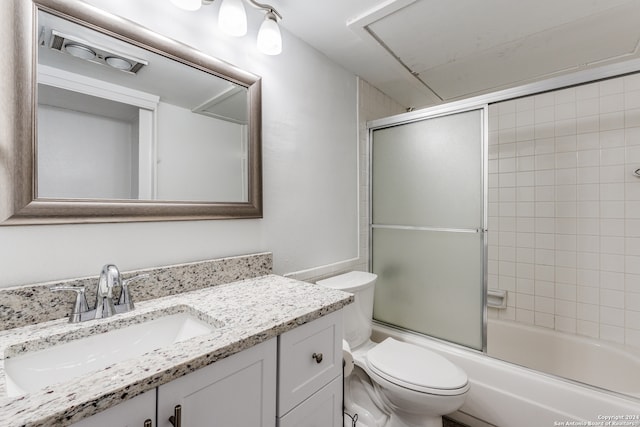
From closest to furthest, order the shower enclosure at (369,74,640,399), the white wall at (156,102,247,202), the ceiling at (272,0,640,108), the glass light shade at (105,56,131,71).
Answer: the glass light shade at (105,56,131,71), the white wall at (156,102,247,202), the ceiling at (272,0,640,108), the shower enclosure at (369,74,640,399)

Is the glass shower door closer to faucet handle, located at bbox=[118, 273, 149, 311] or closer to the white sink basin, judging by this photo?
the white sink basin

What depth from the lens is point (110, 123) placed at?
939mm

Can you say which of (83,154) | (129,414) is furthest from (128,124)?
(129,414)

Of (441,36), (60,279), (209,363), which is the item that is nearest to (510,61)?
(441,36)

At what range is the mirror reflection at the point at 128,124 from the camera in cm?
84

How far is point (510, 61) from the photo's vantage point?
185cm

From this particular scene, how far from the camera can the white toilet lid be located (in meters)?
1.23

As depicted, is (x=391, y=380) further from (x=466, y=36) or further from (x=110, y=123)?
(x=466, y=36)

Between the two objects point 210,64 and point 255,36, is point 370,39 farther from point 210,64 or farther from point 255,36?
point 210,64

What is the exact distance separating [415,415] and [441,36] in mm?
1966

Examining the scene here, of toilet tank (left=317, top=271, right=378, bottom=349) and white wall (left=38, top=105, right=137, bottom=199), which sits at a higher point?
white wall (left=38, top=105, right=137, bottom=199)

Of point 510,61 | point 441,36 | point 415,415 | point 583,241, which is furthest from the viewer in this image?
point 583,241

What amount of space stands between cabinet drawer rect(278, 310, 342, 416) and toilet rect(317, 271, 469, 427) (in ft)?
0.69

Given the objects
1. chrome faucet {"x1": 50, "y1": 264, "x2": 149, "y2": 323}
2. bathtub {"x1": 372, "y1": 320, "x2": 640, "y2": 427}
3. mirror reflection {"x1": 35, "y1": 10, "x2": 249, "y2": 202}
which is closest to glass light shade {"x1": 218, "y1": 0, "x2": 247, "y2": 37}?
mirror reflection {"x1": 35, "y1": 10, "x2": 249, "y2": 202}
